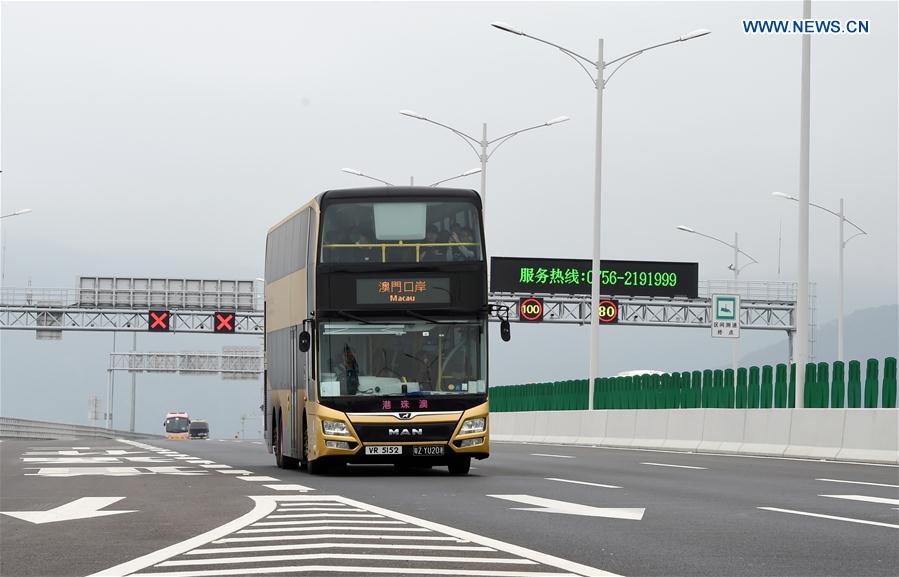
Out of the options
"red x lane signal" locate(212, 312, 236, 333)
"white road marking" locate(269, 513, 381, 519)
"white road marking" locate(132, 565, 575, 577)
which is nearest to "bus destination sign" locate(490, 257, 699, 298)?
"red x lane signal" locate(212, 312, 236, 333)

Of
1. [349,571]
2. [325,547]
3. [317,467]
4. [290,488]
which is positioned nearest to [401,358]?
[317,467]

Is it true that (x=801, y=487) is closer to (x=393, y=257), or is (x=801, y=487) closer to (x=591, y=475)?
(x=591, y=475)

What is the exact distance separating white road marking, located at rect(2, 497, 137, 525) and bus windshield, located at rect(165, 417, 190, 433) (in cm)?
10431

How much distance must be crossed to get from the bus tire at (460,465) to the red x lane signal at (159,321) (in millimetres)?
→ 60009

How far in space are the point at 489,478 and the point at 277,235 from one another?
24.5 ft

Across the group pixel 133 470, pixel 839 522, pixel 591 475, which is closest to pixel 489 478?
pixel 591 475

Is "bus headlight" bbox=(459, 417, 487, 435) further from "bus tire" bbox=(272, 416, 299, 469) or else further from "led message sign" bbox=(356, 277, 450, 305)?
"bus tire" bbox=(272, 416, 299, 469)

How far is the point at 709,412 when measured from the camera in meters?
33.2

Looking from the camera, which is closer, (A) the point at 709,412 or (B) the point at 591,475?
(B) the point at 591,475

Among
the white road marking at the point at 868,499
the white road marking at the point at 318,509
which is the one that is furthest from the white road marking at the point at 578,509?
the white road marking at the point at 868,499

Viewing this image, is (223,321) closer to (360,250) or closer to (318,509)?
(360,250)

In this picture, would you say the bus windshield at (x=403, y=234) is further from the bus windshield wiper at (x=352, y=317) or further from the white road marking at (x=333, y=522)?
the white road marking at (x=333, y=522)

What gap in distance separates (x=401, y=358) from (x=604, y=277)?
57206 mm

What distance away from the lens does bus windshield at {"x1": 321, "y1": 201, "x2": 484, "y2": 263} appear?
22938mm
